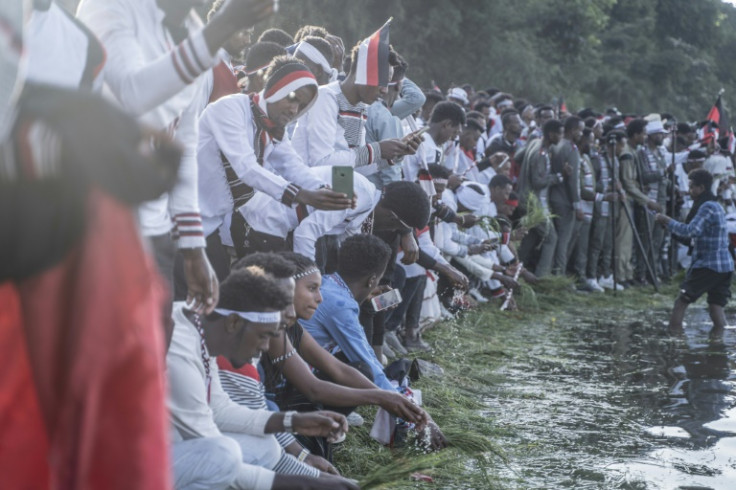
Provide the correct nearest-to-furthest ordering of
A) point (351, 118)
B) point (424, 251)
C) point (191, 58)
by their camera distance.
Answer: point (191, 58) < point (351, 118) < point (424, 251)

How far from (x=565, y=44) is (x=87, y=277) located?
110 ft

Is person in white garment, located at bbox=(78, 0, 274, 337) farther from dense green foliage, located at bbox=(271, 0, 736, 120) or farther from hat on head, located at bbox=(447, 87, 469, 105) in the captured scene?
dense green foliage, located at bbox=(271, 0, 736, 120)

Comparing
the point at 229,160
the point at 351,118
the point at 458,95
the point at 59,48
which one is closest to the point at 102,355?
the point at 59,48

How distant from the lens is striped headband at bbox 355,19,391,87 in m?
6.46

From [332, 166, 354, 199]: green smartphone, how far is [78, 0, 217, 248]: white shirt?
1708 mm

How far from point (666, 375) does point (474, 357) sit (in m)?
1.57

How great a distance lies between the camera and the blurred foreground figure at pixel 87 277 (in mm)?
1310

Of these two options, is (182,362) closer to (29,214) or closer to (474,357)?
(29,214)

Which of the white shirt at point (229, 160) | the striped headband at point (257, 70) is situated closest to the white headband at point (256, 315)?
the white shirt at point (229, 160)

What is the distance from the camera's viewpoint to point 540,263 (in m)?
13.1

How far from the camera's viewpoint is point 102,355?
4.31 feet

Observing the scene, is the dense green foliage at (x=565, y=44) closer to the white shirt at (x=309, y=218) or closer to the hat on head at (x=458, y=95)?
the hat on head at (x=458, y=95)

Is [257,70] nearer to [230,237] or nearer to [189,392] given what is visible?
[230,237]

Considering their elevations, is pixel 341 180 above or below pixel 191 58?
below
